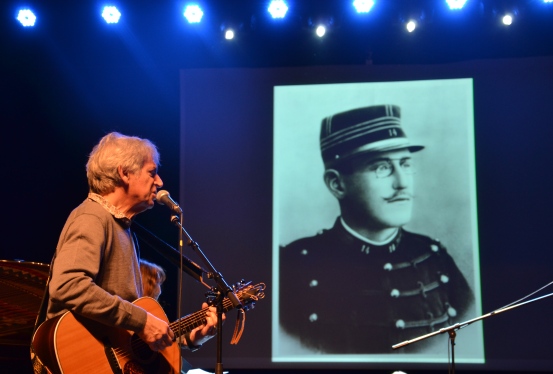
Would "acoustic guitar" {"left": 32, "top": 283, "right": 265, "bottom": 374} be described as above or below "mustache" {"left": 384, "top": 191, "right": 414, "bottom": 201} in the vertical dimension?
below

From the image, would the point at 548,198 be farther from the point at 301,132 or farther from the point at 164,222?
the point at 164,222

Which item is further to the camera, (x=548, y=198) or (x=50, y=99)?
(x=50, y=99)

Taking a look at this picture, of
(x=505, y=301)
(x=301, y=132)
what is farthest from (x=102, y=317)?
(x=505, y=301)

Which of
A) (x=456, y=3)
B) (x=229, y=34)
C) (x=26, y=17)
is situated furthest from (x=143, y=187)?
(x=26, y=17)

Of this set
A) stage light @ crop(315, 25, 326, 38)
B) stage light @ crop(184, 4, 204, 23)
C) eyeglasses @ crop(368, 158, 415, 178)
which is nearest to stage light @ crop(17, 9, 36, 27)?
stage light @ crop(184, 4, 204, 23)

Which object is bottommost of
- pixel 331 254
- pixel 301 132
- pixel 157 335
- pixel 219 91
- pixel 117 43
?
pixel 157 335

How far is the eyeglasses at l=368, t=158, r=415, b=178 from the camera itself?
5.52 meters

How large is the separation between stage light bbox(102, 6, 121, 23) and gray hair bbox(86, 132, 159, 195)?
3.36m

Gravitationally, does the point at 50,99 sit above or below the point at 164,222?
above

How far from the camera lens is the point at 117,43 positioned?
6.28 meters

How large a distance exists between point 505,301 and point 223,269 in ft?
7.89

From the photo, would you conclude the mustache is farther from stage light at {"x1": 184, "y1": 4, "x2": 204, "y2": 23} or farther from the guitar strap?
the guitar strap

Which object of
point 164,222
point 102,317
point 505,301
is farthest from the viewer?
point 164,222

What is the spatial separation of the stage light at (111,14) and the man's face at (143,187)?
3.45m
